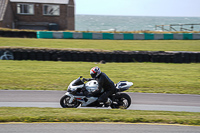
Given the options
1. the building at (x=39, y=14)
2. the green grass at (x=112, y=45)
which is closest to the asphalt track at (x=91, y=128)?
the green grass at (x=112, y=45)

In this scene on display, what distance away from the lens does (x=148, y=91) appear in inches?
485

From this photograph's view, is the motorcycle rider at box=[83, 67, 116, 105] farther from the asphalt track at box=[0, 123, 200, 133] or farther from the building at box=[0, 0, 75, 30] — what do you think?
the building at box=[0, 0, 75, 30]

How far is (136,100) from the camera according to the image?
35.6ft

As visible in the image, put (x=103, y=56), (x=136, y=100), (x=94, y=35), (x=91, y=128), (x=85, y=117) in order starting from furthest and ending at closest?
1. (x=94, y=35)
2. (x=103, y=56)
3. (x=136, y=100)
4. (x=85, y=117)
5. (x=91, y=128)

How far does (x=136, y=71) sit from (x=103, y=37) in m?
13.4

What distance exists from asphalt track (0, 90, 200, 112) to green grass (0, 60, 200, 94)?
32.5 inches

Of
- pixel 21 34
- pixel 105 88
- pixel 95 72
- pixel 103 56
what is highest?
pixel 21 34

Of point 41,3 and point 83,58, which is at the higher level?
point 41,3

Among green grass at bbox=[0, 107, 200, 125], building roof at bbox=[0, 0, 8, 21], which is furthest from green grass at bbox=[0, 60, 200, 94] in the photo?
building roof at bbox=[0, 0, 8, 21]

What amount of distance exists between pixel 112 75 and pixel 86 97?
6.45m

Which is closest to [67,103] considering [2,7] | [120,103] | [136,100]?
[120,103]

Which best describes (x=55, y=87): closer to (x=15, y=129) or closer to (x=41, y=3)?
(x=15, y=129)

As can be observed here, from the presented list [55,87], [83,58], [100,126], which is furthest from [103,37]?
[100,126]

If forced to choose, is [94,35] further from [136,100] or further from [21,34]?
[136,100]
